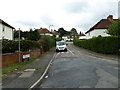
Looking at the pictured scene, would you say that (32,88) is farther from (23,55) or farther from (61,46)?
(61,46)

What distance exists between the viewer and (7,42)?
1319 centimetres

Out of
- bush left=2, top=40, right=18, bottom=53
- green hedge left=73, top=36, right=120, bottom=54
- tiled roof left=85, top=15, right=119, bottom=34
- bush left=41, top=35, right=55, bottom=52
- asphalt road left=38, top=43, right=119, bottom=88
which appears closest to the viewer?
asphalt road left=38, top=43, right=119, bottom=88

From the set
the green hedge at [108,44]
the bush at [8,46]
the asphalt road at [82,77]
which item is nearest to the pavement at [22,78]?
the asphalt road at [82,77]

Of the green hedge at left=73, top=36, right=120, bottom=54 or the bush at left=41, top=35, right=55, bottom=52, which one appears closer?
the green hedge at left=73, top=36, right=120, bottom=54

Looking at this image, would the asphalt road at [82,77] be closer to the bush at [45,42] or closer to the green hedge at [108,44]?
the green hedge at [108,44]

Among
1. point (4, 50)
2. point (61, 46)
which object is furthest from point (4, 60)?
point (61, 46)

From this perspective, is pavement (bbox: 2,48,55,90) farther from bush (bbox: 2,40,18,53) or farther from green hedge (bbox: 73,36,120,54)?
green hedge (bbox: 73,36,120,54)

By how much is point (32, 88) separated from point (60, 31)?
128897 millimetres

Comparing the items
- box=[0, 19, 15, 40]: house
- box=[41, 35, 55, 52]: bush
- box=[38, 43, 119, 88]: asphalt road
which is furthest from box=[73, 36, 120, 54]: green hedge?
box=[0, 19, 15, 40]: house

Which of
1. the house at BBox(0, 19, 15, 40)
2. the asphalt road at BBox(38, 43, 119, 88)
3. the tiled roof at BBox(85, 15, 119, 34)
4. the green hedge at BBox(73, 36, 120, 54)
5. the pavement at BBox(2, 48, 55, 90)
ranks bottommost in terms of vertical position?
the pavement at BBox(2, 48, 55, 90)

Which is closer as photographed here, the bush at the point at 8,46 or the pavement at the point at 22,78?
the pavement at the point at 22,78

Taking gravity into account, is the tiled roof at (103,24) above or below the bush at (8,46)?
above

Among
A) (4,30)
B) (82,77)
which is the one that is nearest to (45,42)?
(4,30)

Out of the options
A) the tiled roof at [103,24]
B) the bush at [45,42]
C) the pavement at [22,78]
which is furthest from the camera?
the tiled roof at [103,24]
